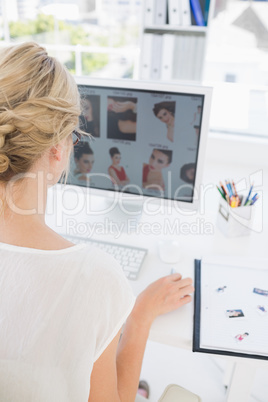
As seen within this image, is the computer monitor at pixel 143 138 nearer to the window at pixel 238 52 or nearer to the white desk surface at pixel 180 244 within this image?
the white desk surface at pixel 180 244

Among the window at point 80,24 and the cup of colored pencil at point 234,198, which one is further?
the window at point 80,24

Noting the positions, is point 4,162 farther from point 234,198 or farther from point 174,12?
point 174,12

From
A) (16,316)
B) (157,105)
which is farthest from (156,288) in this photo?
(157,105)

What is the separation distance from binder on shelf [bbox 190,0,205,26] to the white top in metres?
2.18

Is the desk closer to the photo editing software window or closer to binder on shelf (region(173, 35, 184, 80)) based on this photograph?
the photo editing software window

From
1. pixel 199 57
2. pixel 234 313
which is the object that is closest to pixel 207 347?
pixel 234 313

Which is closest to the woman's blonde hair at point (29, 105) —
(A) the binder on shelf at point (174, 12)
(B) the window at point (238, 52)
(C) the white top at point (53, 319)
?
(C) the white top at point (53, 319)

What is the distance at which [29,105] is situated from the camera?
2.06 ft

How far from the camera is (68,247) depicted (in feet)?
2.16

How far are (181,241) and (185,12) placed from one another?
1.76 m

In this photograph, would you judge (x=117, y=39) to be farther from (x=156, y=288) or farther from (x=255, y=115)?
(x=156, y=288)

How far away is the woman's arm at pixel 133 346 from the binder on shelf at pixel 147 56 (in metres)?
1.91

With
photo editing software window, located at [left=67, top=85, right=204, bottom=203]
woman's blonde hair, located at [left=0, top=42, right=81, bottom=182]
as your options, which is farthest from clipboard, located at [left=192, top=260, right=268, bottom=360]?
woman's blonde hair, located at [left=0, top=42, right=81, bottom=182]

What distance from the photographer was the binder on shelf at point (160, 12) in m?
2.33
